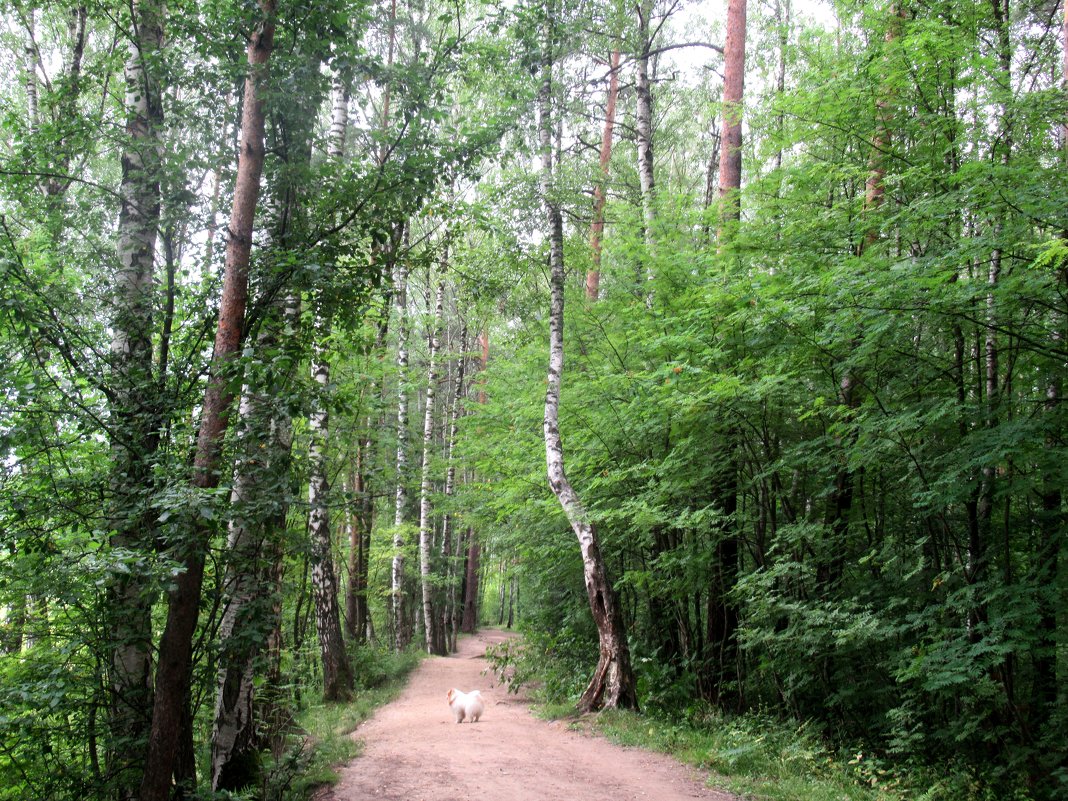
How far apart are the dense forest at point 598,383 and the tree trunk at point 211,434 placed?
0.08 ft

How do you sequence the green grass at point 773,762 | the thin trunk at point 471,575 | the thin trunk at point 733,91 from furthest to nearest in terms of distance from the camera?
the thin trunk at point 471,575 → the thin trunk at point 733,91 → the green grass at point 773,762

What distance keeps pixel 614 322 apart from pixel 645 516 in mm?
4439

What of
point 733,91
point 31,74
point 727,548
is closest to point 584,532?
point 727,548

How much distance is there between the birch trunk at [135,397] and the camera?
4523 mm

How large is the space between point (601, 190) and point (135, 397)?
9879 millimetres

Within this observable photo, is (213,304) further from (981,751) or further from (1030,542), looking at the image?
(981,751)

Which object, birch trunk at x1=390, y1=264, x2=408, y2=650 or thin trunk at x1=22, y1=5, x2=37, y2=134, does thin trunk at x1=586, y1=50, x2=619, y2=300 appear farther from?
thin trunk at x1=22, y1=5, x2=37, y2=134

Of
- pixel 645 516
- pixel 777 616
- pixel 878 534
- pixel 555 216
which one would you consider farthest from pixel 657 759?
pixel 555 216

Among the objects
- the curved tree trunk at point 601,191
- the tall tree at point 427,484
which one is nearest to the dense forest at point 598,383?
the curved tree trunk at point 601,191

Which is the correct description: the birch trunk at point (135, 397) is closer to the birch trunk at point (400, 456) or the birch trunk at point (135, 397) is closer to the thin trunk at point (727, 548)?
the thin trunk at point (727, 548)

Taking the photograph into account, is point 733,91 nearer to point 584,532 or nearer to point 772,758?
point 584,532

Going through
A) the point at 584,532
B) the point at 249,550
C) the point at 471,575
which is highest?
the point at 249,550

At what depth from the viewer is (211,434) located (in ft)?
15.0

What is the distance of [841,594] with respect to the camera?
7270 mm
